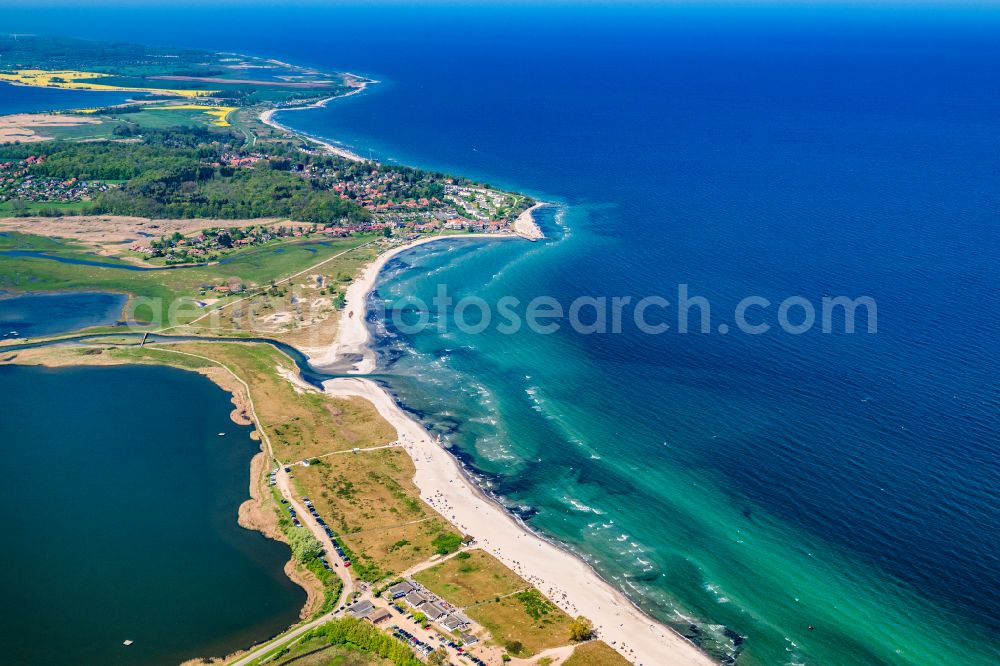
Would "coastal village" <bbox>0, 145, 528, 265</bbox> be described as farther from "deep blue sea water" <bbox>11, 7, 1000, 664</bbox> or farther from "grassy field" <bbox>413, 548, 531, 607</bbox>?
"grassy field" <bbox>413, 548, 531, 607</bbox>

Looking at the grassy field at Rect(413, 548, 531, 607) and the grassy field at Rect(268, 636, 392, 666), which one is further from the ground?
Result: the grassy field at Rect(413, 548, 531, 607)

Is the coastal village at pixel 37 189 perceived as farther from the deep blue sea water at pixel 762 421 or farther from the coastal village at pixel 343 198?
the deep blue sea water at pixel 762 421

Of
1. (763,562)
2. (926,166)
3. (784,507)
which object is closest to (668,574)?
(763,562)

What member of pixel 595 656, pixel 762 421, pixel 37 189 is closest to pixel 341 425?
pixel 595 656

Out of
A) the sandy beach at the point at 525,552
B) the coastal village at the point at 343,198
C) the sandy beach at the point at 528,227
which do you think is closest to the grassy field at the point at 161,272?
the coastal village at the point at 343,198

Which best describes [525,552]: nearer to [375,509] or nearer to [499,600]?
[499,600]

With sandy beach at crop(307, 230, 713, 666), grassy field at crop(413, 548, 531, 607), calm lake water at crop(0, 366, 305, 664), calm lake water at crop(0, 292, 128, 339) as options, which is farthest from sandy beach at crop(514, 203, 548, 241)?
grassy field at crop(413, 548, 531, 607)
